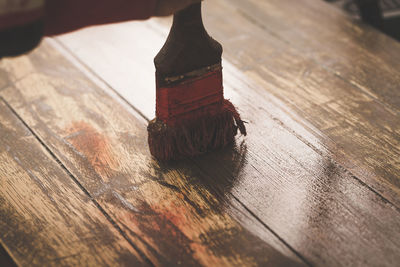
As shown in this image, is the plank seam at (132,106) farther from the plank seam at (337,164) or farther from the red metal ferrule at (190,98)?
the plank seam at (337,164)

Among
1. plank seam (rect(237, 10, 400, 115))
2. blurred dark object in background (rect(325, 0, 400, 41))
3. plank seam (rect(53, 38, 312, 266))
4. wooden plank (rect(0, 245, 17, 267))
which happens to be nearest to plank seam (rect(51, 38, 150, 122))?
plank seam (rect(53, 38, 312, 266))

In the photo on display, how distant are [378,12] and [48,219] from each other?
4.47 ft

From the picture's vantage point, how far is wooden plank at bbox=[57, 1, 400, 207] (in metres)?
1.18

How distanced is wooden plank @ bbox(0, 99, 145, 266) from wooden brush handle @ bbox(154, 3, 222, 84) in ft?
1.05

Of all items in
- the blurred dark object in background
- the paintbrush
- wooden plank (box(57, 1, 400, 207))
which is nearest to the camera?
the paintbrush

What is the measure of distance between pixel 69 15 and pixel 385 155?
782 mm

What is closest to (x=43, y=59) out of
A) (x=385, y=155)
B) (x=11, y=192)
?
(x=11, y=192)

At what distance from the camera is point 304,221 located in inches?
38.9

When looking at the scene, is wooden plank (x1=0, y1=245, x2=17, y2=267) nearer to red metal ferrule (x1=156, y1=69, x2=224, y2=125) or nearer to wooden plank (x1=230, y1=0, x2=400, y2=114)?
red metal ferrule (x1=156, y1=69, x2=224, y2=125)

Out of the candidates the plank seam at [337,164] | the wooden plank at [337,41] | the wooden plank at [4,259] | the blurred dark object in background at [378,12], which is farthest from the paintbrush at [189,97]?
the blurred dark object in background at [378,12]

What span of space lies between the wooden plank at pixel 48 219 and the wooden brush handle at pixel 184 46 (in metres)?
0.32

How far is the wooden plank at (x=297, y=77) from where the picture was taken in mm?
1177

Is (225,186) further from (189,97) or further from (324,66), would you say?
(324,66)

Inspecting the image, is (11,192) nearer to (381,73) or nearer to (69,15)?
(69,15)
